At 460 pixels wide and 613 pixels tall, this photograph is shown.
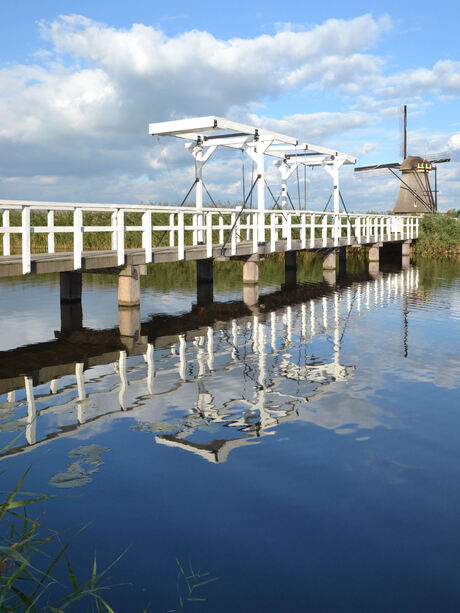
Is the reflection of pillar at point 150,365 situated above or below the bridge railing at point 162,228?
below

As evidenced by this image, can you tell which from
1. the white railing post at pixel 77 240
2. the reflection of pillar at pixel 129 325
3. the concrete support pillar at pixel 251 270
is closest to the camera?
the reflection of pillar at pixel 129 325

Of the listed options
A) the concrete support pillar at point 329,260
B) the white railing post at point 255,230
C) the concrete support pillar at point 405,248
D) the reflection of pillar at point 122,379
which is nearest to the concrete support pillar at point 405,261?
the concrete support pillar at point 405,248

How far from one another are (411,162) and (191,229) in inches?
1430

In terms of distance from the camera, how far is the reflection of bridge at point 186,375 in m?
6.58

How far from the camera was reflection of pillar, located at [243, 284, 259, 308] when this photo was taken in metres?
17.4

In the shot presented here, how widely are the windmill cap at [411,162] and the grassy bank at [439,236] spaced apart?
11.9m

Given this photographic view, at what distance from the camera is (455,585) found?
3777mm

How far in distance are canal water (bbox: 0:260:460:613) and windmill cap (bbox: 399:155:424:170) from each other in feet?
127

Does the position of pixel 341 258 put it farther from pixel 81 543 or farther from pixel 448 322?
pixel 81 543

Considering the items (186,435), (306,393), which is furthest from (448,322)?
(186,435)

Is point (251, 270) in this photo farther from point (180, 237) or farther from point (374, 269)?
point (374, 269)

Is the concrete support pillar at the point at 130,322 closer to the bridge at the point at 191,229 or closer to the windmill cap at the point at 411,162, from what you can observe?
the bridge at the point at 191,229

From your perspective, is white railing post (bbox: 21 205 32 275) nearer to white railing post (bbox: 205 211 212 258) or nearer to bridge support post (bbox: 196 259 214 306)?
white railing post (bbox: 205 211 212 258)

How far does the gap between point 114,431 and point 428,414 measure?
356cm
